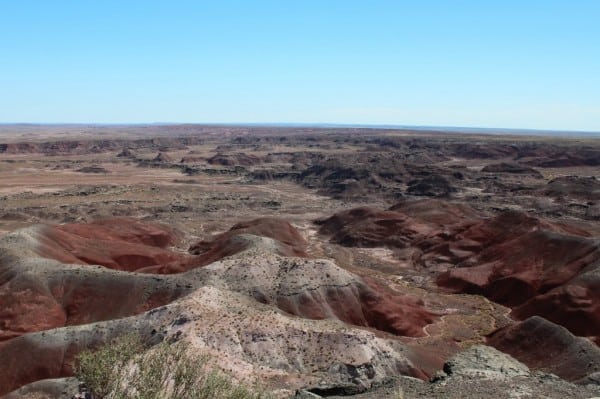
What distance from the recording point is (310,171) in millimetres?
134500

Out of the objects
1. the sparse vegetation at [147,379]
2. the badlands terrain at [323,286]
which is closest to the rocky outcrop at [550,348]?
the badlands terrain at [323,286]

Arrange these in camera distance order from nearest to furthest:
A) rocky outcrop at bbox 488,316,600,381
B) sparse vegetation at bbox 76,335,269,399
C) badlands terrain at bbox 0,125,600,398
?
sparse vegetation at bbox 76,335,269,399, badlands terrain at bbox 0,125,600,398, rocky outcrop at bbox 488,316,600,381

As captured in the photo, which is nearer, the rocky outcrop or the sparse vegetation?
the sparse vegetation

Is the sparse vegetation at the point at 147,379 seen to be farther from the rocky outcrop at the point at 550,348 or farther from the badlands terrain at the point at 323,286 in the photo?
the rocky outcrop at the point at 550,348

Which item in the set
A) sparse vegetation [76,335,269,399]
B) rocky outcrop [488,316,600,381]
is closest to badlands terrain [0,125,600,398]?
rocky outcrop [488,316,600,381]

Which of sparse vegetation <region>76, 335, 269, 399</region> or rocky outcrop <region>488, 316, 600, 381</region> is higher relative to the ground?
sparse vegetation <region>76, 335, 269, 399</region>

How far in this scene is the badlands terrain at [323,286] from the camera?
27297 millimetres

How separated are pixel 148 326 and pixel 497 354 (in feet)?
60.0

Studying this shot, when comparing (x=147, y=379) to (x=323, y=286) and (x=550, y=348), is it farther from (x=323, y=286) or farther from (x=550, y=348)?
(x=550, y=348)

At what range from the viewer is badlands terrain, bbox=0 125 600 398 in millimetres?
27297

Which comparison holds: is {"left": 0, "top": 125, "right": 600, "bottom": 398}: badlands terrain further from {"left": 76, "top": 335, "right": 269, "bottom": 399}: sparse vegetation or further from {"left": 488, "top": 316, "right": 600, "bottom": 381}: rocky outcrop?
{"left": 76, "top": 335, "right": 269, "bottom": 399}: sparse vegetation

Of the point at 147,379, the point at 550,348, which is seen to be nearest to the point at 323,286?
the point at 550,348

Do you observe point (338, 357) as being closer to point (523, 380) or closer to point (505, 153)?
point (523, 380)

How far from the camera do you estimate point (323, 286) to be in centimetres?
4081
